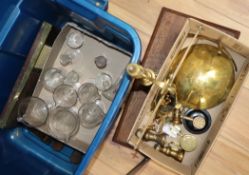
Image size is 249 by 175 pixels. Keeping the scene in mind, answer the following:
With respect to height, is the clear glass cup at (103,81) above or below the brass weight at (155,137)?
above

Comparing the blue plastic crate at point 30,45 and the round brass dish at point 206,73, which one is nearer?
the blue plastic crate at point 30,45

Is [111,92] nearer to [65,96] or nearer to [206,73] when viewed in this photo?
[65,96]

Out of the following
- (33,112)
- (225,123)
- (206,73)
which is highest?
(206,73)

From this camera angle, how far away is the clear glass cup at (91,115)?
109 centimetres

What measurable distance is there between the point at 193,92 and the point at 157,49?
18 centimetres

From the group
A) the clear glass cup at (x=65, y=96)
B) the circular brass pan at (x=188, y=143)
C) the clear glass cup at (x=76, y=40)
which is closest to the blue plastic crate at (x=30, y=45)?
the clear glass cup at (x=76, y=40)

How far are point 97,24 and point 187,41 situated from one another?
0.29m

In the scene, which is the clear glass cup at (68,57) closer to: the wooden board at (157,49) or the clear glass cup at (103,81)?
the clear glass cup at (103,81)

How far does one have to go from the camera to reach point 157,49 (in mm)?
1129

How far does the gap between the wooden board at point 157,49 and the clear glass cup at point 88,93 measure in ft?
0.35

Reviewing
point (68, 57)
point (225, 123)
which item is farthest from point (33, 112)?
point (225, 123)

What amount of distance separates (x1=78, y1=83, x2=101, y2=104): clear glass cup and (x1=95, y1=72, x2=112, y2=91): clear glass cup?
0.02 m

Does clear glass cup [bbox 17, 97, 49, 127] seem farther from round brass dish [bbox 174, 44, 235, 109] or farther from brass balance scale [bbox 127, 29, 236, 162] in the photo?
round brass dish [bbox 174, 44, 235, 109]

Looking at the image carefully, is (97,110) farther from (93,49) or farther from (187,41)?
(187,41)
